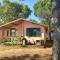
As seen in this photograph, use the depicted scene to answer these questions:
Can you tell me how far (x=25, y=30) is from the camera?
1309 inches

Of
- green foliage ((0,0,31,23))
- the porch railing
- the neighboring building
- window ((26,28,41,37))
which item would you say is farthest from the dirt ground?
green foliage ((0,0,31,23))

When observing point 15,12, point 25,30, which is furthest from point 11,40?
point 15,12

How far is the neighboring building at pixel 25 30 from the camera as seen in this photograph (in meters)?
32.6

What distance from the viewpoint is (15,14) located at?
6831cm

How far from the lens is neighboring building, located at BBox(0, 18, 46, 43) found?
3256 centimetres

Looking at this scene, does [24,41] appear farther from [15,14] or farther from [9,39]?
[15,14]

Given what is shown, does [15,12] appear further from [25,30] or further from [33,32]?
[33,32]

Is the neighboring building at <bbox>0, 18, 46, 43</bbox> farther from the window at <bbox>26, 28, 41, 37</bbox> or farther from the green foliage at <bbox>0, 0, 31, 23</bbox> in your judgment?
the green foliage at <bbox>0, 0, 31, 23</bbox>

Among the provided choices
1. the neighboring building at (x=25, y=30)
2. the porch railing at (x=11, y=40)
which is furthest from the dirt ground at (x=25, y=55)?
the neighboring building at (x=25, y=30)

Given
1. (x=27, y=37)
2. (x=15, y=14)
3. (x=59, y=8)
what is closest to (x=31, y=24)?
(x=27, y=37)

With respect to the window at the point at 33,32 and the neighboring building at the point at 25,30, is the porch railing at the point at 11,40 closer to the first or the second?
the neighboring building at the point at 25,30

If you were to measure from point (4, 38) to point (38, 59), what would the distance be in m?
13.6

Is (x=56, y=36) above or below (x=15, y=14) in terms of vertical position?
below

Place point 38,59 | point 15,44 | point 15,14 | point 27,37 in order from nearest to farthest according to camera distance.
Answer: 1. point 38,59
2. point 15,44
3. point 27,37
4. point 15,14
